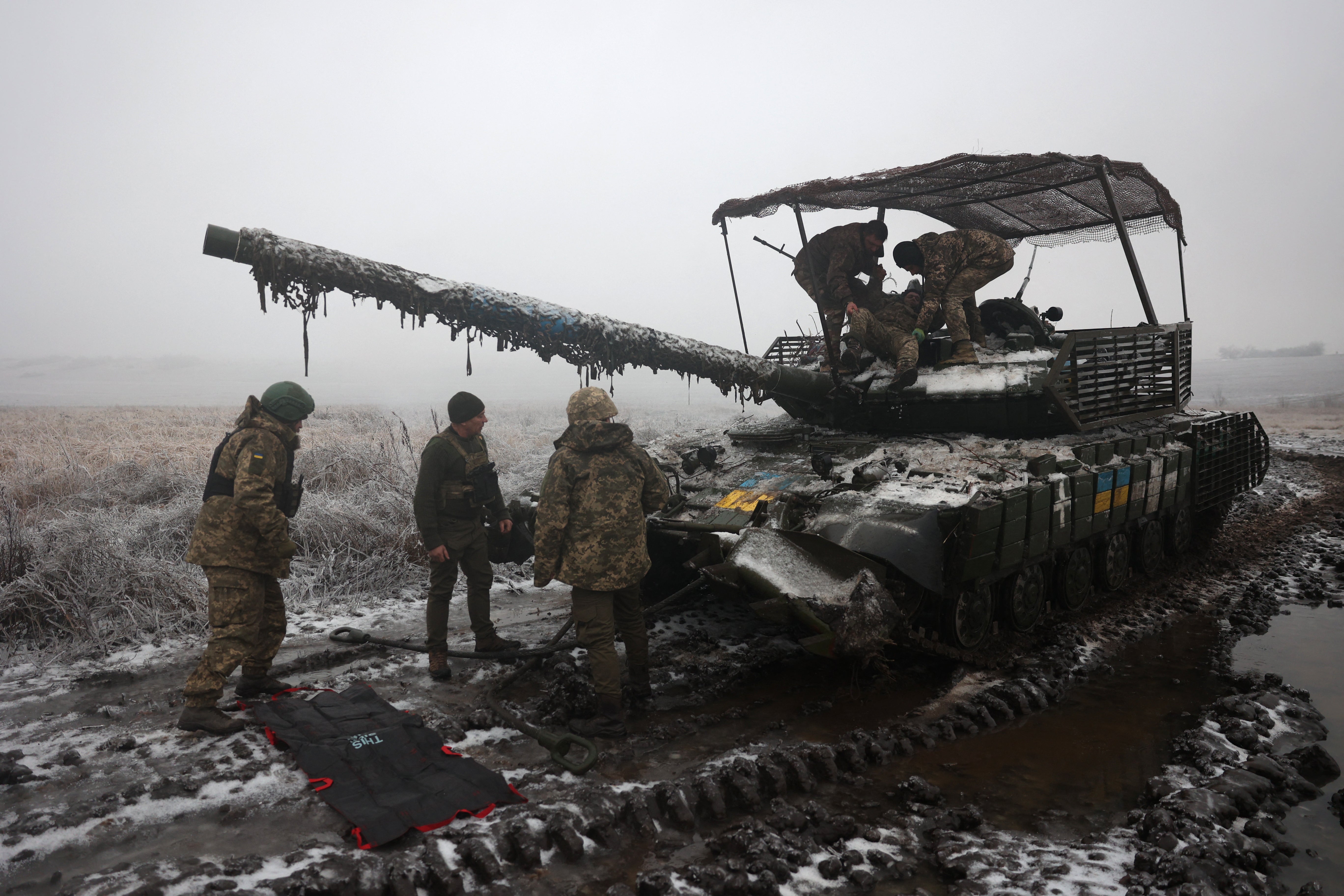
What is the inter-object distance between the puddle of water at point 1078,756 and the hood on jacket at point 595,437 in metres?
2.06

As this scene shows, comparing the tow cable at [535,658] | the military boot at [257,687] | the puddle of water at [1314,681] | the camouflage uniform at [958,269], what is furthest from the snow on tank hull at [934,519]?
the military boot at [257,687]

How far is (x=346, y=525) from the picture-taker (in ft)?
24.3

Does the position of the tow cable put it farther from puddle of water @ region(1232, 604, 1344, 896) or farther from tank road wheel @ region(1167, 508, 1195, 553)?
tank road wheel @ region(1167, 508, 1195, 553)

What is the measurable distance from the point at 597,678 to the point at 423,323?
6.59ft

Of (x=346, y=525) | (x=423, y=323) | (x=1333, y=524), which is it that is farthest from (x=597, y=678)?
(x=1333, y=524)

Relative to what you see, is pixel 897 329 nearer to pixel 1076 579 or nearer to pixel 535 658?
pixel 1076 579

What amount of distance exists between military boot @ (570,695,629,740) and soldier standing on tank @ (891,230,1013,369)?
3903 mm

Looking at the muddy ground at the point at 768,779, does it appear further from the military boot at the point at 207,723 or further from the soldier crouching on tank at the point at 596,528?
the soldier crouching on tank at the point at 596,528

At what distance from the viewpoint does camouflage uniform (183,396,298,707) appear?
13.1 ft

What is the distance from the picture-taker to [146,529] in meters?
7.12

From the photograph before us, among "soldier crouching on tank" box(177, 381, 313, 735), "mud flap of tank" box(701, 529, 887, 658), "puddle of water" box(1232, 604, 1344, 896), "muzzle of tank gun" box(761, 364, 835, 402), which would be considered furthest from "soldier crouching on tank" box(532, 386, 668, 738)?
"puddle of water" box(1232, 604, 1344, 896)

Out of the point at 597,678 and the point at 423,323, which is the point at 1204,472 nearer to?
the point at 597,678

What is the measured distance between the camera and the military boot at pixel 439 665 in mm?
4750

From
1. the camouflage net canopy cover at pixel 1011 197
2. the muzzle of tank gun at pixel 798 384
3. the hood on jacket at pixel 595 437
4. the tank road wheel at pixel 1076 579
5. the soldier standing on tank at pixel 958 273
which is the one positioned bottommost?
the tank road wheel at pixel 1076 579
